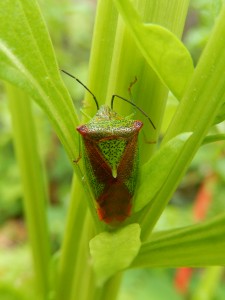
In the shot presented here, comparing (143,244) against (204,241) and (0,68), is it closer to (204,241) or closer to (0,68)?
(204,241)

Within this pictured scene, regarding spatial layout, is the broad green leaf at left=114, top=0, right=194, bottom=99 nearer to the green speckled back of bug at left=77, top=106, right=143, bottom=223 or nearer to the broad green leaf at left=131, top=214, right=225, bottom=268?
the green speckled back of bug at left=77, top=106, right=143, bottom=223

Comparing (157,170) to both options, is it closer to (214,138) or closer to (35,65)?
(214,138)

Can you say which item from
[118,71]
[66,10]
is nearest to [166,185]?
[118,71]

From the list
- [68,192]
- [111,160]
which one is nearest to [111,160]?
[111,160]

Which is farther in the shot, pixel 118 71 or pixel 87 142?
pixel 87 142

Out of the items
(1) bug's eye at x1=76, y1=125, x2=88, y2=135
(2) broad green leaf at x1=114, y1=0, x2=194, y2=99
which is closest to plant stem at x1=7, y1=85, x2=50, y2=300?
(1) bug's eye at x1=76, y1=125, x2=88, y2=135

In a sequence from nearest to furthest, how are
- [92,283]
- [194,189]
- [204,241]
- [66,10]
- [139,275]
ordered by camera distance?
[204,241] < [92,283] < [139,275] < [66,10] < [194,189]
